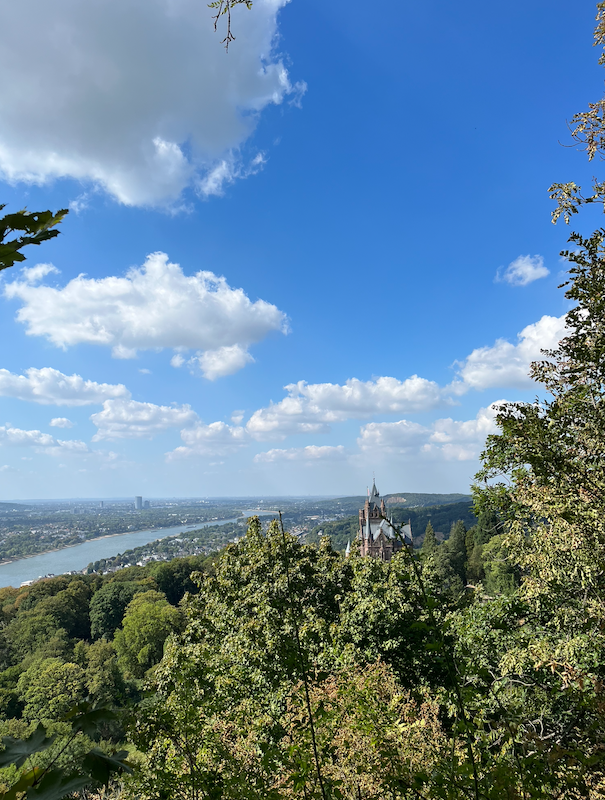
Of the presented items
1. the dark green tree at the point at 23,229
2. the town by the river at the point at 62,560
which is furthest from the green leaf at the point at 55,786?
the town by the river at the point at 62,560

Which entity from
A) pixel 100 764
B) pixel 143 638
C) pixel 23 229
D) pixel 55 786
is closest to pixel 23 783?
pixel 55 786

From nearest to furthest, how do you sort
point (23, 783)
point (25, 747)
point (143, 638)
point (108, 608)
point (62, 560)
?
point (23, 783), point (25, 747), point (143, 638), point (108, 608), point (62, 560)

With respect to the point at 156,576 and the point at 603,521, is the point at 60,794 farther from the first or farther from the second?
the point at 156,576

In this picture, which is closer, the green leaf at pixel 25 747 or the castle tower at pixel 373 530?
the green leaf at pixel 25 747

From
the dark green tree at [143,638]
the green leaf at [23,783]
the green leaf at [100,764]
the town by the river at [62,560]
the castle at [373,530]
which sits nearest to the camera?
the green leaf at [23,783]

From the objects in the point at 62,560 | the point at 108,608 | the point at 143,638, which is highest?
the point at 143,638

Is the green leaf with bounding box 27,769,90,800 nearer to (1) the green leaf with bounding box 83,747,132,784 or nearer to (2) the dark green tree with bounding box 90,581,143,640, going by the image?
(1) the green leaf with bounding box 83,747,132,784

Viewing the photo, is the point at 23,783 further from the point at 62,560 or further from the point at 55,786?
the point at 62,560

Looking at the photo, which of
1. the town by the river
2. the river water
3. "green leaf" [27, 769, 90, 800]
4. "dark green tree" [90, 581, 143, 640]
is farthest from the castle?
the town by the river

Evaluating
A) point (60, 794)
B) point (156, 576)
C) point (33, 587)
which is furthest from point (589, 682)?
point (156, 576)

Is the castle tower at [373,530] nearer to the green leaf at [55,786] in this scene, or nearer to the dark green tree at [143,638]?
the dark green tree at [143,638]

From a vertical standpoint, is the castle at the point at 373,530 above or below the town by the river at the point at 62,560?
above

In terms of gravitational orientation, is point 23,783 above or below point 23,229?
below

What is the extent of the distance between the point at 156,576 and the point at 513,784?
5590 centimetres
